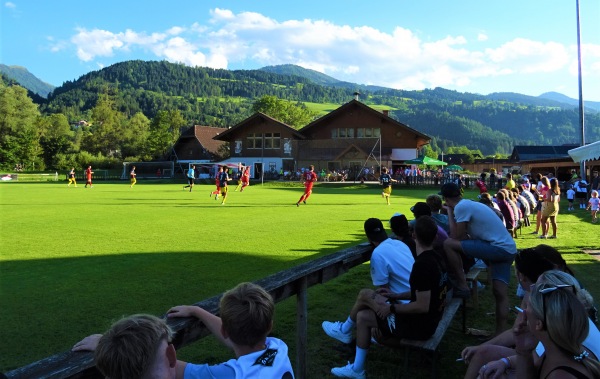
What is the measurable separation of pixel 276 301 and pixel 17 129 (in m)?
96.1

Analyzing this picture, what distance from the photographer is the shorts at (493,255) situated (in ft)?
18.2

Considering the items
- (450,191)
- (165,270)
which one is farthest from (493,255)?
(165,270)

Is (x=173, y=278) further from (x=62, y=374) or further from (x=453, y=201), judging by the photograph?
(x=62, y=374)

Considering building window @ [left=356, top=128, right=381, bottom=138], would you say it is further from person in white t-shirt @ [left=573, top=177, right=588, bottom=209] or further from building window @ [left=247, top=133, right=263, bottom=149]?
person in white t-shirt @ [left=573, top=177, right=588, bottom=209]

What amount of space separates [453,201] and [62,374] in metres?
5.45

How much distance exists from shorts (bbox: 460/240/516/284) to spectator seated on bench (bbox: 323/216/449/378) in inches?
51.8

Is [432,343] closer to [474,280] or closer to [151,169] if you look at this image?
[474,280]

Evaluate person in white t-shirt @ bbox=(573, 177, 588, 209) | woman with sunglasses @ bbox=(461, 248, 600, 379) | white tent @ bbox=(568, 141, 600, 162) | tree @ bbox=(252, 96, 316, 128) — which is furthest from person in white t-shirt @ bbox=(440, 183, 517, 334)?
tree @ bbox=(252, 96, 316, 128)

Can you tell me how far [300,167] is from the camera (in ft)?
186

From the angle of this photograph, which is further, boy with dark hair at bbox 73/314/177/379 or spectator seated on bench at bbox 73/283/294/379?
spectator seated on bench at bbox 73/283/294/379

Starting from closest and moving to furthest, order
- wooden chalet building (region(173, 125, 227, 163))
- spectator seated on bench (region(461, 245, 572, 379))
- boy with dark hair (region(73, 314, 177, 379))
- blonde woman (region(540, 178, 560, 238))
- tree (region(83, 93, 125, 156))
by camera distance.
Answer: boy with dark hair (region(73, 314, 177, 379)) → spectator seated on bench (region(461, 245, 572, 379)) → blonde woman (region(540, 178, 560, 238)) → wooden chalet building (region(173, 125, 227, 163)) → tree (region(83, 93, 125, 156))

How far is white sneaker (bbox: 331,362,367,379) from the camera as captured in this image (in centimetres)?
435

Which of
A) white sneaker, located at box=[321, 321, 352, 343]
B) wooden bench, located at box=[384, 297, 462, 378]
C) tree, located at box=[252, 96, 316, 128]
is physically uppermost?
tree, located at box=[252, 96, 316, 128]

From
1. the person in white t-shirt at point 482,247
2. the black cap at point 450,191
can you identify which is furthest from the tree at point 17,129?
the person in white t-shirt at point 482,247
